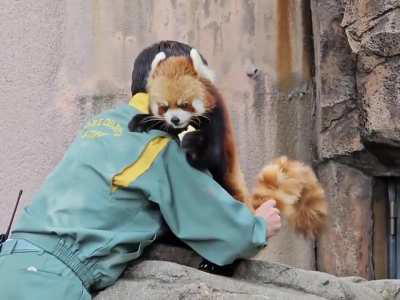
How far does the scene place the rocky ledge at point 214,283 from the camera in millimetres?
2096

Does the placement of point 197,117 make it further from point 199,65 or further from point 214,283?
point 214,283

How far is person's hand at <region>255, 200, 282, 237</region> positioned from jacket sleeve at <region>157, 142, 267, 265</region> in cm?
14

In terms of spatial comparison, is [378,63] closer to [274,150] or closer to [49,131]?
[274,150]

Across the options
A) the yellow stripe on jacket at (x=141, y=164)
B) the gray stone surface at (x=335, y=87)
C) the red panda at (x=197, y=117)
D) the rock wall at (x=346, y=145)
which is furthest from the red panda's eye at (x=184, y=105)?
the gray stone surface at (x=335, y=87)

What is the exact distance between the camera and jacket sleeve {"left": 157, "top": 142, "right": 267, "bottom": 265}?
6.98 feet

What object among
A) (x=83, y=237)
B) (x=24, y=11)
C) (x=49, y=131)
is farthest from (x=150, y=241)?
(x=24, y=11)

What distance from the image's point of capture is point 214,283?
84.7 inches

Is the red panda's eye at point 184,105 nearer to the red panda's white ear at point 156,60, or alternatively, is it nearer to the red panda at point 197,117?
the red panda at point 197,117

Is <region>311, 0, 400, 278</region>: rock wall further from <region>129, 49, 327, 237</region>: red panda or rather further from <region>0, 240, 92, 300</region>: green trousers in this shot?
<region>0, 240, 92, 300</region>: green trousers

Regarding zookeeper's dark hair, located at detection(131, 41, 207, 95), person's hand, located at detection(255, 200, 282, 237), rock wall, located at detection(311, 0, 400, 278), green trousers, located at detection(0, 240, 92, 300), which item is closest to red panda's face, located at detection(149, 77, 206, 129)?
zookeeper's dark hair, located at detection(131, 41, 207, 95)

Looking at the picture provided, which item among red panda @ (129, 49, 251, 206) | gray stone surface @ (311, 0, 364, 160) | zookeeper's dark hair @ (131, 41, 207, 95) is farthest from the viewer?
gray stone surface @ (311, 0, 364, 160)

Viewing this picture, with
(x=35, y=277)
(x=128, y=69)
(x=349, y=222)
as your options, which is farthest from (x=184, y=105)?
(x=349, y=222)

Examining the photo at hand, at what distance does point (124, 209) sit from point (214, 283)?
32 centimetres

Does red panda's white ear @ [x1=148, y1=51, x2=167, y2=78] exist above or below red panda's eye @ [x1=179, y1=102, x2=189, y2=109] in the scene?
above
